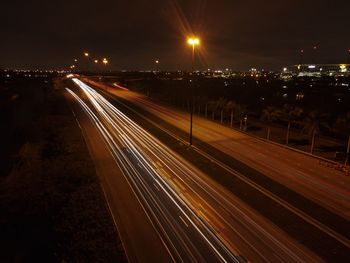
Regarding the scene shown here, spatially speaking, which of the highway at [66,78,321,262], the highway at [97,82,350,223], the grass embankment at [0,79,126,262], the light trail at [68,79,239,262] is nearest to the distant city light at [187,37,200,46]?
the highway at [97,82,350,223]

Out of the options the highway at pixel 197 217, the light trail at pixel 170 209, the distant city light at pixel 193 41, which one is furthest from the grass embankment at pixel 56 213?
the distant city light at pixel 193 41

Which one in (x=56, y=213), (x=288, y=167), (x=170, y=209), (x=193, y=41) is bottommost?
(x=56, y=213)

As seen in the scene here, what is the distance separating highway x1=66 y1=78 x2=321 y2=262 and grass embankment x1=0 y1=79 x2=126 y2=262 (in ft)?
7.09

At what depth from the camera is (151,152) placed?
25.4 meters

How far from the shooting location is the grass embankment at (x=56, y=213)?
40.5 feet

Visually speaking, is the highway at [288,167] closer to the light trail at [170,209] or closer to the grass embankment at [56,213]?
the light trail at [170,209]

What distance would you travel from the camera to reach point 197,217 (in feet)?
47.6

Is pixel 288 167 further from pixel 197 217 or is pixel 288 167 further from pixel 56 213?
pixel 56 213

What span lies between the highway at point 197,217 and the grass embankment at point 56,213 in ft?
7.09

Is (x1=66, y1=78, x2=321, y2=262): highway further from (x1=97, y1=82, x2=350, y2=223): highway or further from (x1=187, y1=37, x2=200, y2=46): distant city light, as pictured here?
(x1=187, y1=37, x2=200, y2=46): distant city light

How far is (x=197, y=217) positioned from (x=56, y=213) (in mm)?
7036

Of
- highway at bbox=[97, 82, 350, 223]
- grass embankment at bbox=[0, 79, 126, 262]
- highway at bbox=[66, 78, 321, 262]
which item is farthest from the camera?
highway at bbox=[97, 82, 350, 223]

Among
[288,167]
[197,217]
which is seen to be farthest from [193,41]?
[197,217]

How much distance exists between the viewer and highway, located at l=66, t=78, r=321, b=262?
1188cm
